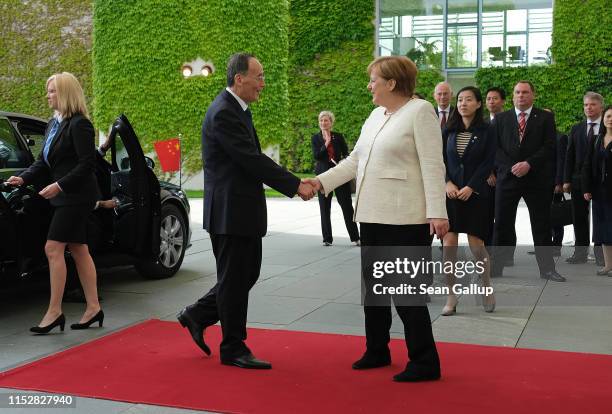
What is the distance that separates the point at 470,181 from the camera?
5840mm

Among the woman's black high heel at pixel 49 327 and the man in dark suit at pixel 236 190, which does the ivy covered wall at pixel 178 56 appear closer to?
the woman's black high heel at pixel 49 327

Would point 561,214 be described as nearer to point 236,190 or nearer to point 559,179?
point 559,179

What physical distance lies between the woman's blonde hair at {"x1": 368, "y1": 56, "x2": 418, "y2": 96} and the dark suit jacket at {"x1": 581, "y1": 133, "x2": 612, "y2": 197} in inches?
170

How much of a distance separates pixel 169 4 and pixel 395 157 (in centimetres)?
1795

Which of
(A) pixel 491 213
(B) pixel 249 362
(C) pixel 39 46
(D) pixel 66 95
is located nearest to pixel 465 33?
(C) pixel 39 46

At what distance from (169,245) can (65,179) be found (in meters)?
2.66

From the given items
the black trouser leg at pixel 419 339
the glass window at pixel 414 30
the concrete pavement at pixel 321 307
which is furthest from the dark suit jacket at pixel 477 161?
the glass window at pixel 414 30

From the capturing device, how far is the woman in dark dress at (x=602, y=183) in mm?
7668

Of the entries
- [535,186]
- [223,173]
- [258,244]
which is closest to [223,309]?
[258,244]

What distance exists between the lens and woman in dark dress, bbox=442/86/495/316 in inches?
230

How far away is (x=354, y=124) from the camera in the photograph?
2245 cm

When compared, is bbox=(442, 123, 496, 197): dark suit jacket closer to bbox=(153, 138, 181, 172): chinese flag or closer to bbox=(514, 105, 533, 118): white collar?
bbox=(514, 105, 533, 118): white collar

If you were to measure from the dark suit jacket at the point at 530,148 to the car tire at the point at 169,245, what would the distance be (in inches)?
129

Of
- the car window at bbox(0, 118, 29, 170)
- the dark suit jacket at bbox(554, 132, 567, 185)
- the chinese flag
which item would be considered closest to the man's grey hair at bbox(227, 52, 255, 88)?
the car window at bbox(0, 118, 29, 170)
